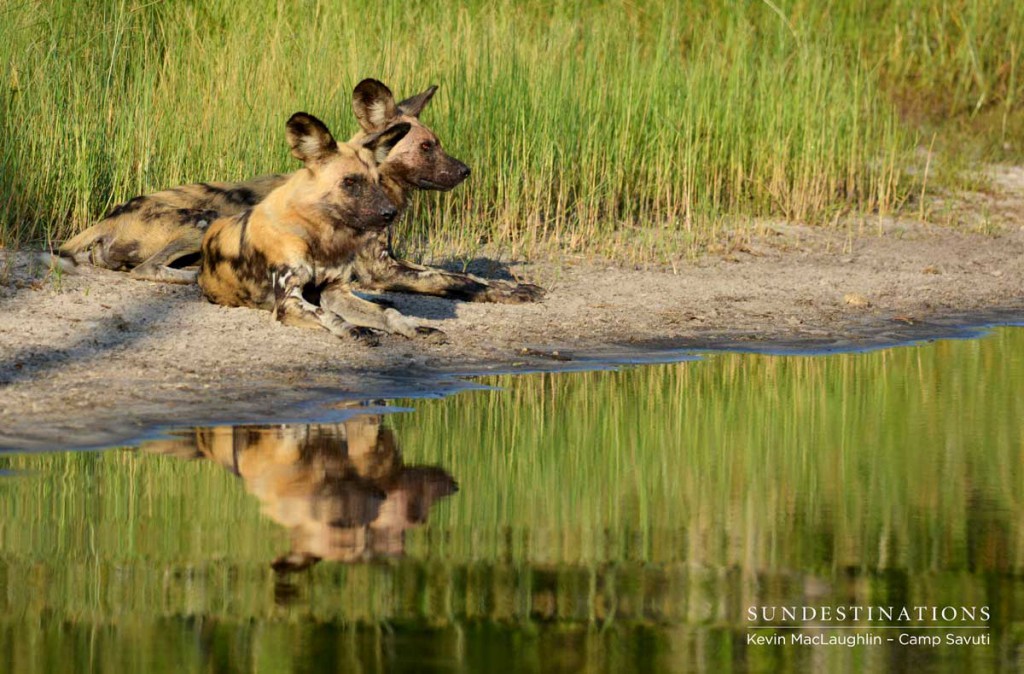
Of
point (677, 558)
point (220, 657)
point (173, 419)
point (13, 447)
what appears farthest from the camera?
point (173, 419)

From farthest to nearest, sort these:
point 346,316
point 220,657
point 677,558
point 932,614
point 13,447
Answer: point 346,316 → point 13,447 → point 677,558 → point 932,614 → point 220,657

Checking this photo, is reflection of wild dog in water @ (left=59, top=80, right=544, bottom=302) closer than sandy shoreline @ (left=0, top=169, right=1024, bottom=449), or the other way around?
sandy shoreline @ (left=0, top=169, right=1024, bottom=449)

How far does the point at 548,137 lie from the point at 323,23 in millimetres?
1461

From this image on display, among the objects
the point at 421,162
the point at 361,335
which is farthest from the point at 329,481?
the point at 421,162

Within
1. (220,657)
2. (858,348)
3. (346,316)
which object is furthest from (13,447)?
(858,348)

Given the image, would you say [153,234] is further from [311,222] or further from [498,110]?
[498,110]

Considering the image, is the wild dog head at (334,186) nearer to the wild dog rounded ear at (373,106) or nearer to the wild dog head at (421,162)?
the wild dog rounded ear at (373,106)

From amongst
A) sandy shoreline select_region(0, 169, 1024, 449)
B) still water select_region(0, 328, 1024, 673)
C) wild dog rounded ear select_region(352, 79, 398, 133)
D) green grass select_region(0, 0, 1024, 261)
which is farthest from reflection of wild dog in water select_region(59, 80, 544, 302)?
still water select_region(0, 328, 1024, 673)

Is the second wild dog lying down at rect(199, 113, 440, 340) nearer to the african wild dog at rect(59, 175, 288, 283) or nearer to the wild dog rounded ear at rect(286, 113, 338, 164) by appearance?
the wild dog rounded ear at rect(286, 113, 338, 164)

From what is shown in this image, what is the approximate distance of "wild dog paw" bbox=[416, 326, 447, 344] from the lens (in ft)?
22.8

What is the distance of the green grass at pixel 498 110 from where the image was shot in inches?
340

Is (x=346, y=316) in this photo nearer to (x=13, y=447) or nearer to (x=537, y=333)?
(x=537, y=333)

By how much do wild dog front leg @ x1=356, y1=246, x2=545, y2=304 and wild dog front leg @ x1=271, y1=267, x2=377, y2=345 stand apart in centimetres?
77

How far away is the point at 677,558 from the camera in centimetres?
380
